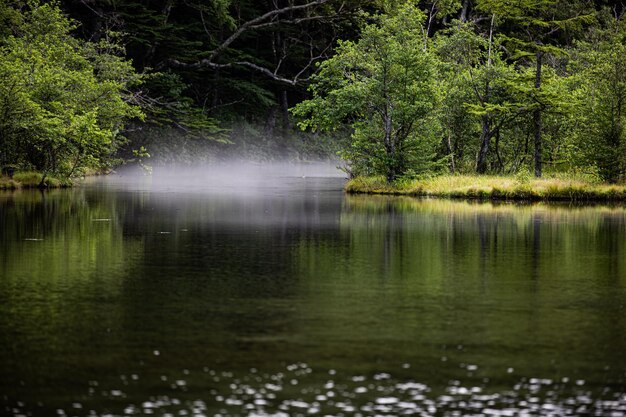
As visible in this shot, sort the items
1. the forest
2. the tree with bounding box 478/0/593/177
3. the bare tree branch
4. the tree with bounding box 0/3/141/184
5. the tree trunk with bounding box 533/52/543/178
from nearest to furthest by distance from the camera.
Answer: the tree with bounding box 0/3/141/184 < the forest < the tree with bounding box 478/0/593/177 < the tree trunk with bounding box 533/52/543/178 < the bare tree branch

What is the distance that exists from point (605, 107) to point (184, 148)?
41.9 metres

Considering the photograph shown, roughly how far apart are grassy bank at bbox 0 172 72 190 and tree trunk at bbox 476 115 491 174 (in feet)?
71.9

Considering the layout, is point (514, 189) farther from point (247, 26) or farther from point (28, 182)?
point (247, 26)

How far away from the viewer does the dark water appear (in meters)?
8.21

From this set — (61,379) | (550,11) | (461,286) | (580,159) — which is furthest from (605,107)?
(61,379)

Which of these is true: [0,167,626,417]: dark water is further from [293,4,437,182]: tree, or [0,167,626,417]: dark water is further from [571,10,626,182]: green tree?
[293,4,437,182]: tree

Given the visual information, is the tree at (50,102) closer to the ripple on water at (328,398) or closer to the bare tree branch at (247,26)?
the bare tree branch at (247,26)

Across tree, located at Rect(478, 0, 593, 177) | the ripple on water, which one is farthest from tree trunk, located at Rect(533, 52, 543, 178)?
the ripple on water

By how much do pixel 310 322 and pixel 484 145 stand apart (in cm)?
3813

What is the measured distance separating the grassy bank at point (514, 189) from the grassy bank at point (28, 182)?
17536 millimetres

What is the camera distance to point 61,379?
866cm

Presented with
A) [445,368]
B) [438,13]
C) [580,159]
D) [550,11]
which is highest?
[438,13]

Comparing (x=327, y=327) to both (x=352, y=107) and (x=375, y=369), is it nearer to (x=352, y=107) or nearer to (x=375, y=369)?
(x=375, y=369)

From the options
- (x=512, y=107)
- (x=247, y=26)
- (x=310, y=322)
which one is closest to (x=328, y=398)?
(x=310, y=322)
